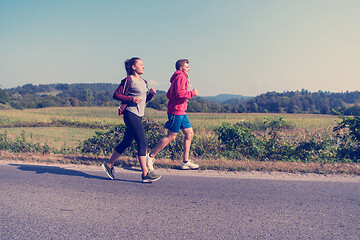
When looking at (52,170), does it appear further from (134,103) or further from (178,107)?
(178,107)

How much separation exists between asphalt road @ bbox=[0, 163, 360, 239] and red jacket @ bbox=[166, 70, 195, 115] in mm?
1262

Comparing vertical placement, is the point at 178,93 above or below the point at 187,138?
above

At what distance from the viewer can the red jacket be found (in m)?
4.42

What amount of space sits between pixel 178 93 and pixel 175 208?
214 cm

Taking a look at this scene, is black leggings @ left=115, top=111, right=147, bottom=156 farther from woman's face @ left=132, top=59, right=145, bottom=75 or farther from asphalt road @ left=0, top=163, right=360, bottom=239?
woman's face @ left=132, top=59, right=145, bottom=75

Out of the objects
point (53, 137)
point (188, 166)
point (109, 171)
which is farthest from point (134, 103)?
point (53, 137)

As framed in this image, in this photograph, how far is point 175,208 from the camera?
299 centimetres

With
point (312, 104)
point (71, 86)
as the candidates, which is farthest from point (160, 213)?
point (71, 86)

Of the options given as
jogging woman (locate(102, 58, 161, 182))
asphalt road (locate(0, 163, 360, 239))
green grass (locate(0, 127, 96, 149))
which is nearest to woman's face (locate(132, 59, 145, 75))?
jogging woman (locate(102, 58, 161, 182))

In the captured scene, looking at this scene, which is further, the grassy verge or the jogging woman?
the grassy verge

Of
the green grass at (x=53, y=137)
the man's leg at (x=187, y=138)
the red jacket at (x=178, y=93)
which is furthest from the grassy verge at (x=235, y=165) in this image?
the green grass at (x=53, y=137)

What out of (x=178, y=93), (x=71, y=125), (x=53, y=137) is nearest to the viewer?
(x=178, y=93)

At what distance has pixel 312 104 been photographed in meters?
85.9

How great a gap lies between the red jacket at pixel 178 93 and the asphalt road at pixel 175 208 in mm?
1262
